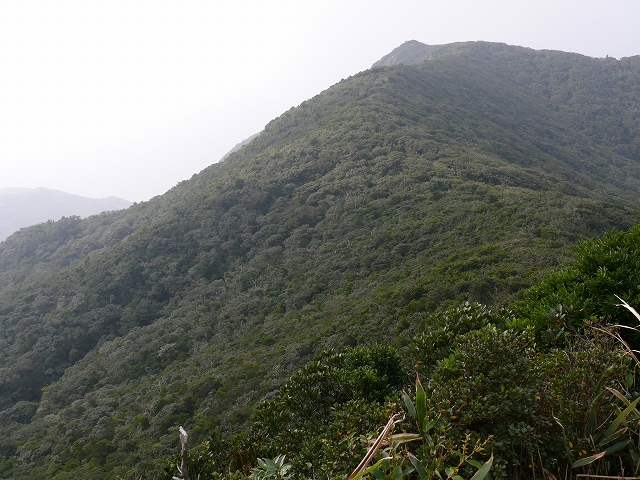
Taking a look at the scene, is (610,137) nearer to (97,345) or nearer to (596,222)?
(596,222)

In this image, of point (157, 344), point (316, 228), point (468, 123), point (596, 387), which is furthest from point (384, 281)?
point (468, 123)

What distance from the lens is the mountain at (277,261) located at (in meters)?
13.7

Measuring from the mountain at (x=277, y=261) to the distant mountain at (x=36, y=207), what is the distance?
116m

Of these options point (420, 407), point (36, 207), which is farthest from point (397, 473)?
point (36, 207)

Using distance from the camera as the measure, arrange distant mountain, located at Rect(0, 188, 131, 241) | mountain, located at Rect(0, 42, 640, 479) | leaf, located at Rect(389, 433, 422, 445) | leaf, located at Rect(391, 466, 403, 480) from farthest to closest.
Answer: distant mountain, located at Rect(0, 188, 131, 241) → mountain, located at Rect(0, 42, 640, 479) → leaf, located at Rect(389, 433, 422, 445) → leaf, located at Rect(391, 466, 403, 480)

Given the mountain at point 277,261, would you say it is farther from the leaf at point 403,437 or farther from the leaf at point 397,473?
Result: the leaf at point 397,473

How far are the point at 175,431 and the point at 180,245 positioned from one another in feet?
55.1

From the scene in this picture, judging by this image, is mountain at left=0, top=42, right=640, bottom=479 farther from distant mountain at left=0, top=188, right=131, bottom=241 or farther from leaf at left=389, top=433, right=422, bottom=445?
distant mountain at left=0, top=188, right=131, bottom=241

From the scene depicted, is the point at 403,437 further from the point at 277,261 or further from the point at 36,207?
the point at 36,207

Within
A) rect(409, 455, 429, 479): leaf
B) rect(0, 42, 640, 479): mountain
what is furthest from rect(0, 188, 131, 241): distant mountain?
rect(409, 455, 429, 479): leaf

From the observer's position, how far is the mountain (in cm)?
1366

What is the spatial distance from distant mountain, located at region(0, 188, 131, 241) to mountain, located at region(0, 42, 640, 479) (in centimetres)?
11566

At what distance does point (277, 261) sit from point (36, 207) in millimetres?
166217

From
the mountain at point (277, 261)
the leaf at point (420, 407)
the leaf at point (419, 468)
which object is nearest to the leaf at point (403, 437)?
the leaf at point (419, 468)
